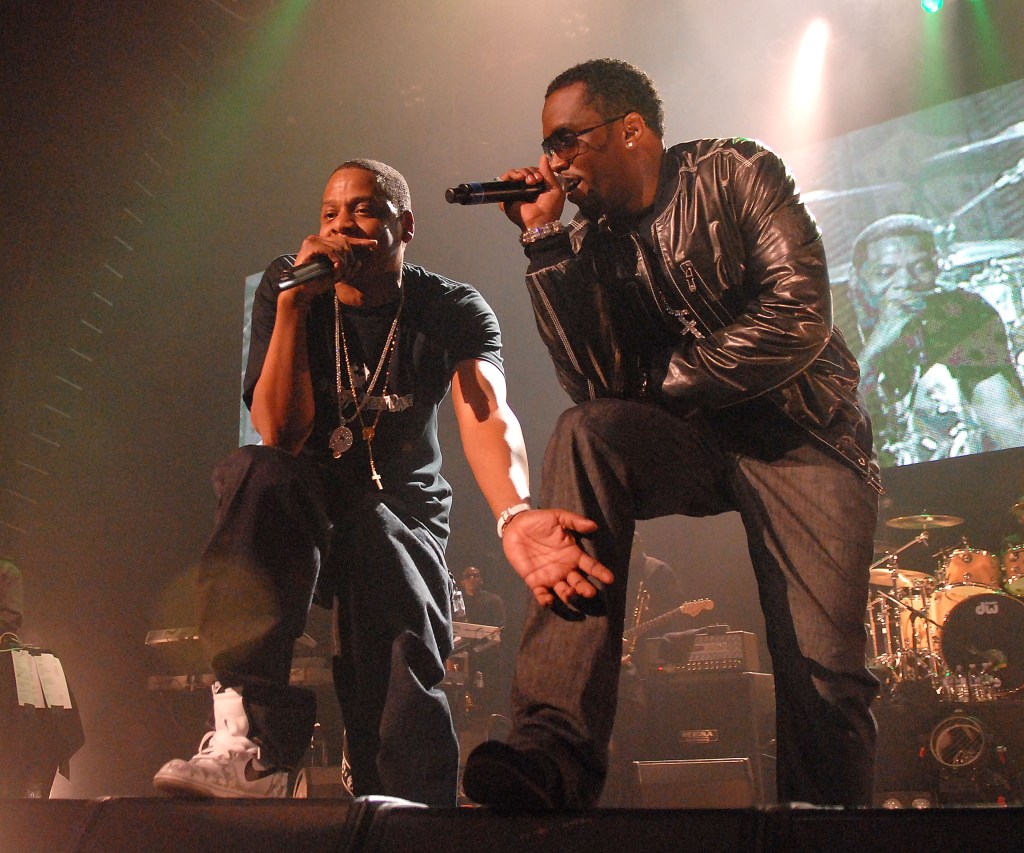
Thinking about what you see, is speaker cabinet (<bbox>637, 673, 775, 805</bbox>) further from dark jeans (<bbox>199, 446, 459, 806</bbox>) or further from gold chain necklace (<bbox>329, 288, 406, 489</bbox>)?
gold chain necklace (<bbox>329, 288, 406, 489</bbox>)

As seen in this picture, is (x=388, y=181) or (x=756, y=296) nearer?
(x=756, y=296)

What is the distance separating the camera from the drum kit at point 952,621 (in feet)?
14.8

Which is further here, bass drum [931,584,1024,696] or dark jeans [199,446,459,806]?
bass drum [931,584,1024,696]

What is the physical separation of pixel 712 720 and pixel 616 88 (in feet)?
12.8

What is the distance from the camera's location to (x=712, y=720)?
478 cm

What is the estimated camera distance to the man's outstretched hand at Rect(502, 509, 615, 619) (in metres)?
1.17

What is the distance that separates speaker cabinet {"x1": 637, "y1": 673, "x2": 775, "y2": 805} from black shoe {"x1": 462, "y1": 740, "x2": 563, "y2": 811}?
12.4 feet

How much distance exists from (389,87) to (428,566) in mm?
4870

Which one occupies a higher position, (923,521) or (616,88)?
(616,88)

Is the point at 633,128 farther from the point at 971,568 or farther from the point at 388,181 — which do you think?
the point at 971,568

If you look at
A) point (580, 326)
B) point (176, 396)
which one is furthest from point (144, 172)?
point (580, 326)

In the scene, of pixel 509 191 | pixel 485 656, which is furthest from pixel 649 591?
pixel 509 191

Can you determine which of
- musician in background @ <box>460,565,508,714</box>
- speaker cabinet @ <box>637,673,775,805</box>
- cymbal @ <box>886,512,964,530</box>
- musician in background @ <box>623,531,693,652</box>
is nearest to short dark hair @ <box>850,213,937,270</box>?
cymbal @ <box>886,512,964,530</box>

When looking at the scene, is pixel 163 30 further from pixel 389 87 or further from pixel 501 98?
pixel 501 98
